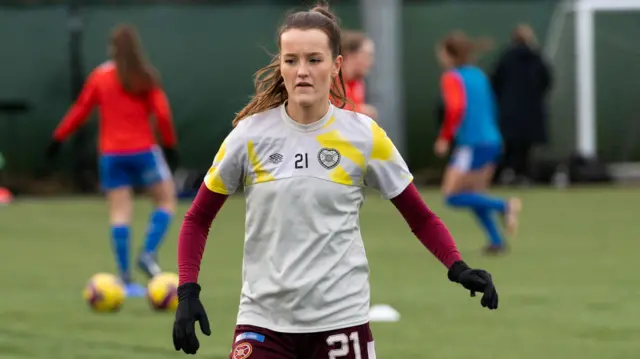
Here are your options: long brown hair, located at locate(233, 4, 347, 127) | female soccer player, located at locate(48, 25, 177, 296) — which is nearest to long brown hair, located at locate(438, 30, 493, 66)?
female soccer player, located at locate(48, 25, 177, 296)

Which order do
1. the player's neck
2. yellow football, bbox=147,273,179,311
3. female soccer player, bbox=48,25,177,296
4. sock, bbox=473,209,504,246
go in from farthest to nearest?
1. sock, bbox=473,209,504,246
2. female soccer player, bbox=48,25,177,296
3. yellow football, bbox=147,273,179,311
4. the player's neck

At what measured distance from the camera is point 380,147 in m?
4.73

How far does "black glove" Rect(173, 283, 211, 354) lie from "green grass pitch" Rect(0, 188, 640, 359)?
10.1ft

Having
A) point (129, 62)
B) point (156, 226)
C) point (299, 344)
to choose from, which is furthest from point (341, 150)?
point (156, 226)

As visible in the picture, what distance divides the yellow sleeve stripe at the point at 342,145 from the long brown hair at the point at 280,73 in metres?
0.24

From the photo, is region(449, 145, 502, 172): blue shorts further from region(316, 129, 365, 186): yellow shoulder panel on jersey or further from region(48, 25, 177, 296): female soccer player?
region(316, 129, 365, 186): yellow shoulder panel on jersey

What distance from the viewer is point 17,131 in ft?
68.2

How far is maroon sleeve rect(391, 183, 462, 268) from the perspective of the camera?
4746mm

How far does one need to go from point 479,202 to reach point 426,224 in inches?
322

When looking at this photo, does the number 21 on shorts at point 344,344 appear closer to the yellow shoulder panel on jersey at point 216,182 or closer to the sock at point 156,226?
the yellow shoulder panel on jersey at point 216,182

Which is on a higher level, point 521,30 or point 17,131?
point 521,30

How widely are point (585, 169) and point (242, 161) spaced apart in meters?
17.5

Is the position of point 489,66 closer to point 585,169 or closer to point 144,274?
point 585,169

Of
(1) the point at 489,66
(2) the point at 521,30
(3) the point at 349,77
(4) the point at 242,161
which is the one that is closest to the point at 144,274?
(3) the point at 349,77
